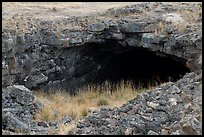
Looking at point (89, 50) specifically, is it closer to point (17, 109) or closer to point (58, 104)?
point (58, 104)

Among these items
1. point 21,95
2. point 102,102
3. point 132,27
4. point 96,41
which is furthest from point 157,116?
point 96,41

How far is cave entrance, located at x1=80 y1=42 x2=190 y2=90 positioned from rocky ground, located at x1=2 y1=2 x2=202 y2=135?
2.40ft

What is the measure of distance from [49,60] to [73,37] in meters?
1.30

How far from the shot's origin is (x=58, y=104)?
14.6 meters

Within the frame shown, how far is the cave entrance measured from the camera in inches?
713

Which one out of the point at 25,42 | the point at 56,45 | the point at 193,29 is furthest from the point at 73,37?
the point at 193,29

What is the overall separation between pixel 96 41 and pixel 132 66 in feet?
14.4

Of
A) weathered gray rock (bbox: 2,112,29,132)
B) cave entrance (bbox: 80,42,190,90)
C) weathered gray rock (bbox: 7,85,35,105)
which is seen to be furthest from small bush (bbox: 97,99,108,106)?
weathered gray rock (bbox: 2,112,29,132)

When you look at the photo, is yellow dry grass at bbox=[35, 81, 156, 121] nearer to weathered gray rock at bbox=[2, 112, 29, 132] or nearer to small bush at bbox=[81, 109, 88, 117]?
small bush at bbox=[81, 109, 88, 117]

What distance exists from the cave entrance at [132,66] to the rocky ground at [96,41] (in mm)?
731

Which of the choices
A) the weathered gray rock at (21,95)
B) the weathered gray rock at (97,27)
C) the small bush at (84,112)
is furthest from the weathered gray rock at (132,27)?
the weathered gray rock at (21,95)

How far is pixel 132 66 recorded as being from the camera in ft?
68.5

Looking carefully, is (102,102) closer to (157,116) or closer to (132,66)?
(157,116)

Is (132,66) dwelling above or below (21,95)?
below
